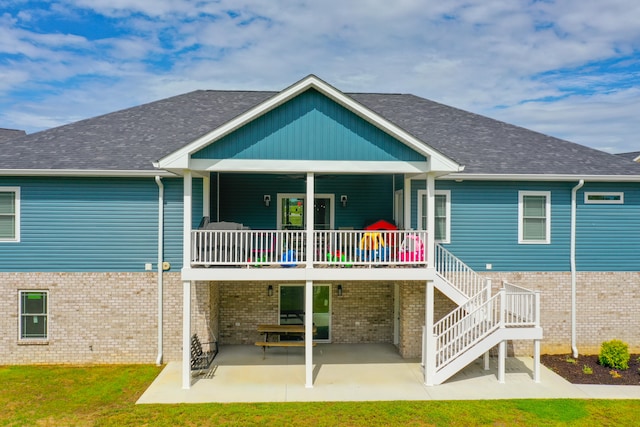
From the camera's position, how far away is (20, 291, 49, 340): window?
14156mm

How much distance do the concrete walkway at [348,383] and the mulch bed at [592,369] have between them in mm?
368

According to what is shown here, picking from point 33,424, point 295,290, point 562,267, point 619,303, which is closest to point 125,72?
point 295,290

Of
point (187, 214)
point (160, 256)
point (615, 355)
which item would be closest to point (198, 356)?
point (160, 256)

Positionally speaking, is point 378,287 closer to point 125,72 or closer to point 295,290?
point 295,290

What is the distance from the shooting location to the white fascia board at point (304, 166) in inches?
475

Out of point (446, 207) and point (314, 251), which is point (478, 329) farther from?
Answer: point (314, 251)

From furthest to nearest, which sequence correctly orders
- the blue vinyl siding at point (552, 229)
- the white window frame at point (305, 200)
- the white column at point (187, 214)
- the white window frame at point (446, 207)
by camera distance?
the white window frame at point (305, 200) → the blue vinyl siding at point (552, 229) → the white window frame at point (446, 207) → the white column at point (187, 214)

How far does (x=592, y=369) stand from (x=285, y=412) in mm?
9240

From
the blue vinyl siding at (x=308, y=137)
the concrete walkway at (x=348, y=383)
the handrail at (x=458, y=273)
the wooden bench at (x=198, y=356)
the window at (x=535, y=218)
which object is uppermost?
the blue vinyl siding at (x=308, y=137)

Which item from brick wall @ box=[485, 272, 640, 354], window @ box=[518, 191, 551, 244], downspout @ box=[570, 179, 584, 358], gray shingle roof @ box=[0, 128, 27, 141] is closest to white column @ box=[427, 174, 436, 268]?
brick wall @ box=[485, 272, 640, 354]

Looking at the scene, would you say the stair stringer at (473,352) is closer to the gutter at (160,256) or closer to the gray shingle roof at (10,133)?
the gutter at (160,256)

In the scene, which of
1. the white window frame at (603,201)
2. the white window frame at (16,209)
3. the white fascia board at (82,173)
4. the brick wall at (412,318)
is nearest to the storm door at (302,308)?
the brick wall at (412,318)

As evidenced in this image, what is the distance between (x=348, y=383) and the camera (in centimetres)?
1245

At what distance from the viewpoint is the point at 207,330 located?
14.4 metres
